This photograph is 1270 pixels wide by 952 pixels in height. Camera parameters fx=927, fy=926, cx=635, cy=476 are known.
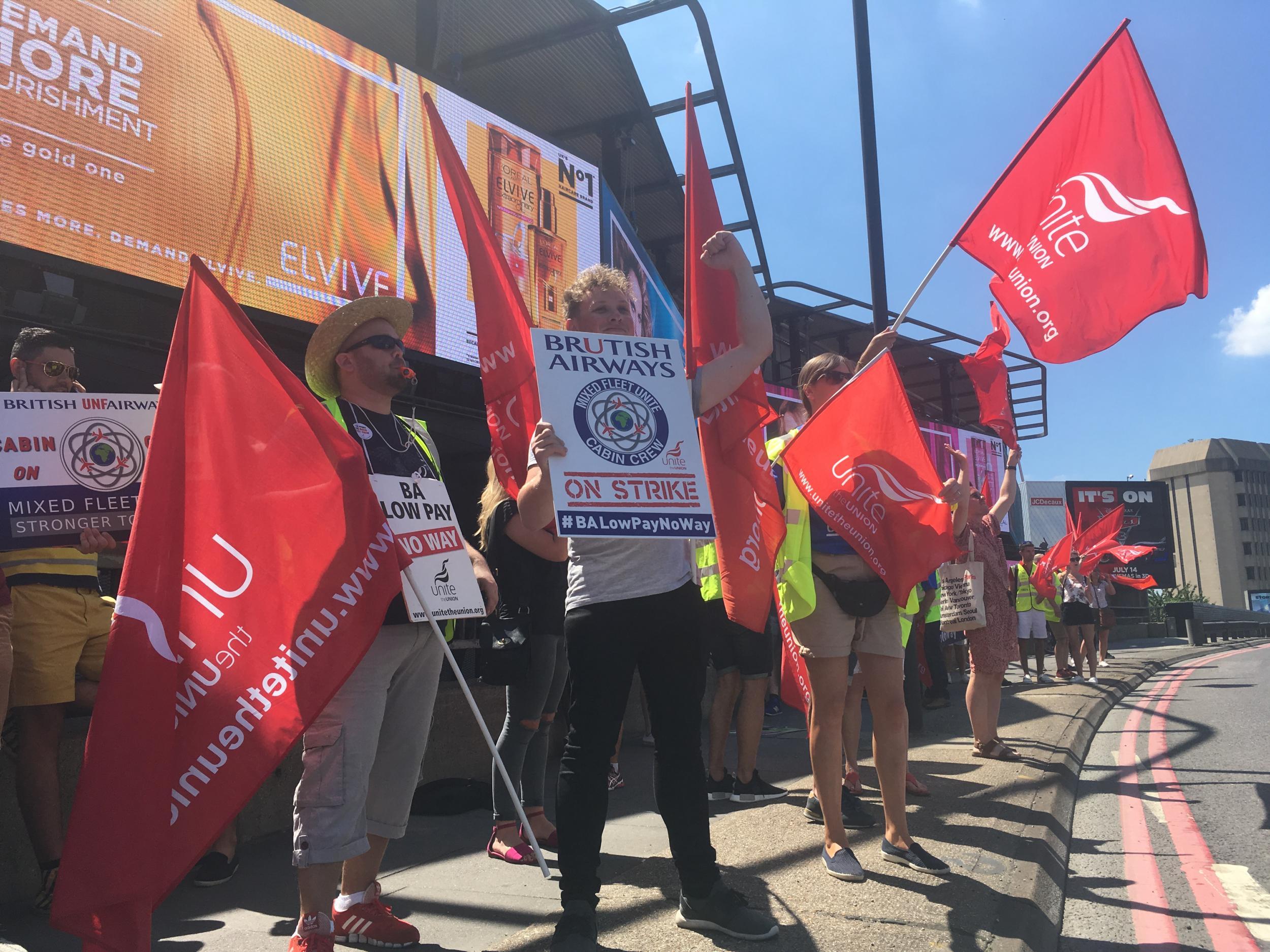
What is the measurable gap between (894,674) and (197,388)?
2.47 metres

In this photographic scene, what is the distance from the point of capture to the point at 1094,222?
4.58m

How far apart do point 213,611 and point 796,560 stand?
199 centimetres

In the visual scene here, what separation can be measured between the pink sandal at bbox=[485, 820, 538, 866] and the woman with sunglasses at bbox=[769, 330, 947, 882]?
3.64ft

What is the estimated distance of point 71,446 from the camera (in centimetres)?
299

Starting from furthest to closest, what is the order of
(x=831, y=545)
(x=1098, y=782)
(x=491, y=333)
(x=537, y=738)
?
(x=1098, y=782), (x=537, y=738), (x=831, y=545), (x=491, y=333)

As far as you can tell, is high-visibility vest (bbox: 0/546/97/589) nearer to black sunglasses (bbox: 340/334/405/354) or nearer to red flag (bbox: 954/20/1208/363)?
black sunglasses (bbox: 340/334/405/354)

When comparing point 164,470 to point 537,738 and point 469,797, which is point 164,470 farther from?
point 469,797

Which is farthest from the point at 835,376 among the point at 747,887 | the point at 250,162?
the point at 250,162

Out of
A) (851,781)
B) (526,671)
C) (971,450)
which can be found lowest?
(851,781)

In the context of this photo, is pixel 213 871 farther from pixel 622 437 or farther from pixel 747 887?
pixel 622 437

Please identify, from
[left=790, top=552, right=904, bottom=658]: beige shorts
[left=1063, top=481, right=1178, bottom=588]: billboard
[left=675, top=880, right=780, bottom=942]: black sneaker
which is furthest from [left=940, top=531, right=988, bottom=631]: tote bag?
[left=1063, top=481, right=1178, bottom=588]: billboard

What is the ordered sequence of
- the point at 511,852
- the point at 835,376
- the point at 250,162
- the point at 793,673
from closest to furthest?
the point at 511,852
the point at 793,673
the point at 835,376
the point at 250,162

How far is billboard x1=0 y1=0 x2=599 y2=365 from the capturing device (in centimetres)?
583

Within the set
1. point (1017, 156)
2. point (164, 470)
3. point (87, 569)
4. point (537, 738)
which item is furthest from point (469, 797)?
point (1017, 156)
